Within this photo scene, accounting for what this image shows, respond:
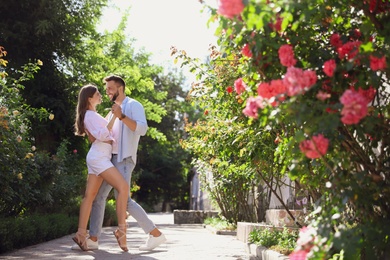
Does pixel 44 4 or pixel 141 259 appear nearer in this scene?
pixel 141 259

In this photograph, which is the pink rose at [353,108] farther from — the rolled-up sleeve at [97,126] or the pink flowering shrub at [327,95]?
the rolled-up sleeve at [97,126]

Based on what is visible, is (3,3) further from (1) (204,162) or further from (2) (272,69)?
(2) (272,69)

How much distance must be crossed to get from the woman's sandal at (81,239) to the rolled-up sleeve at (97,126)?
1139mm

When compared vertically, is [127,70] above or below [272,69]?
above

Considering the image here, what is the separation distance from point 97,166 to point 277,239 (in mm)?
2302

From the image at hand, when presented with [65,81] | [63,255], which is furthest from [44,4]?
[63,255]

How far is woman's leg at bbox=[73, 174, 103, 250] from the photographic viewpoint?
800cm

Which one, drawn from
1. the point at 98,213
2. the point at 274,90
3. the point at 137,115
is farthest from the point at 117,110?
the point at 274,90

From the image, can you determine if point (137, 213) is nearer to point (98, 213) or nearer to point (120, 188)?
point (120, 188)

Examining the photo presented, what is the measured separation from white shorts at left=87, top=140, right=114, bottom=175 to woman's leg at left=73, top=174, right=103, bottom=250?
144 mm

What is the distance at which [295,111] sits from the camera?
3.73 m

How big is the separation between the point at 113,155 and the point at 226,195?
718 cm

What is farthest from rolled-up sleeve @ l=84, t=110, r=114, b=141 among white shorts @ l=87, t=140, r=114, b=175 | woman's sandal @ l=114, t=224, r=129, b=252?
woman's sandal @ l=114, t=224, r=129, b=252

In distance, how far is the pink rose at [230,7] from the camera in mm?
3564
